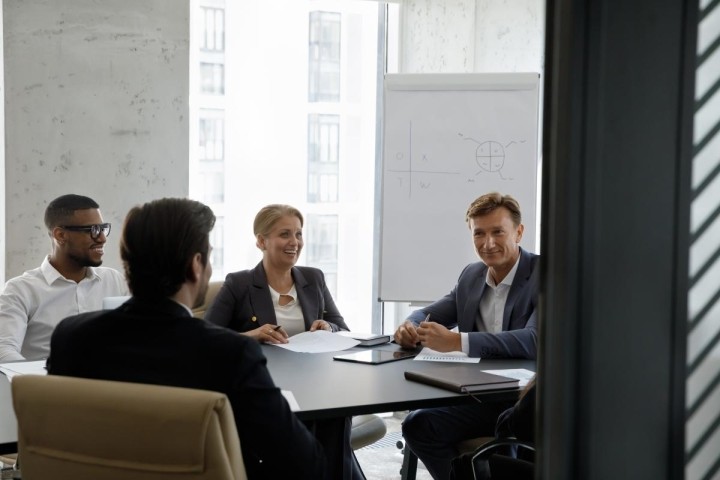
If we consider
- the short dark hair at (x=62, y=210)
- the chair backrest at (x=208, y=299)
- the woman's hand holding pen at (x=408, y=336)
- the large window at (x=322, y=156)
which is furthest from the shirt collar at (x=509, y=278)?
the large window at (x=322, y=156)

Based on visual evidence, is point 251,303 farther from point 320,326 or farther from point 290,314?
point 320,326

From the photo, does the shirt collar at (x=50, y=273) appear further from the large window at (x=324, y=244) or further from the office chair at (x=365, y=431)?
the large window at (x=324, y=244)

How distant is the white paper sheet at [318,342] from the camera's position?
3.10 m

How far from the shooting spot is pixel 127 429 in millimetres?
Result: 1545

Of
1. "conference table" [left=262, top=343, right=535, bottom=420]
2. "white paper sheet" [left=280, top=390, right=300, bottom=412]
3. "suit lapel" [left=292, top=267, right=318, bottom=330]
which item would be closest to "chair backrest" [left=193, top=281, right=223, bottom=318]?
"suit lapel" [left=292, top=267, right=318, bottom=330]

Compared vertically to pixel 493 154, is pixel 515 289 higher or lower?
lower

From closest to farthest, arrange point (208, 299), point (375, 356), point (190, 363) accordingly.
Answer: point (190, 363)
point (375, 356)
point (208, 299)

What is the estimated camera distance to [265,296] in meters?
3.48

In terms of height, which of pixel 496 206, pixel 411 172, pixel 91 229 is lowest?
pixel 91 229

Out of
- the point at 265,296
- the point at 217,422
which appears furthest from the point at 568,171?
the point at 265,296

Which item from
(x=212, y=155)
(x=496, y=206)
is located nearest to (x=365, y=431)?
(x=496, y=206)

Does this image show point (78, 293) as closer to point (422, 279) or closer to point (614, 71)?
point (422, 279)

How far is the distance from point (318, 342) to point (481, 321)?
0.72 m

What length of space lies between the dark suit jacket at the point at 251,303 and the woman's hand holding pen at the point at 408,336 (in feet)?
1.61
